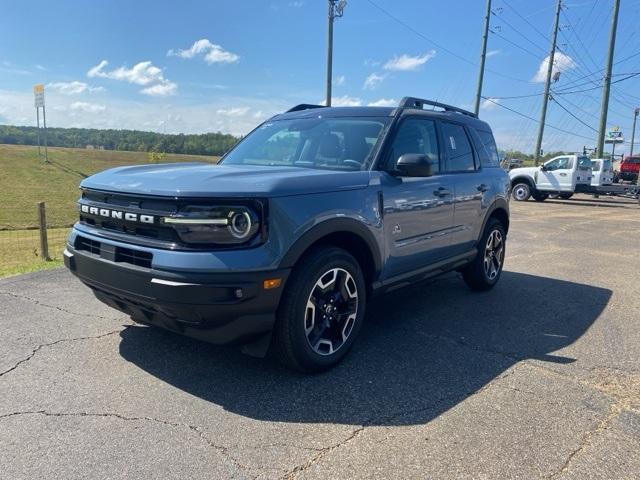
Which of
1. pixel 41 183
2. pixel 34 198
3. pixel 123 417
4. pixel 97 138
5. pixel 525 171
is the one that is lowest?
pixel 34 198

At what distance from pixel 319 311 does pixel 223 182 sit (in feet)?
3.71

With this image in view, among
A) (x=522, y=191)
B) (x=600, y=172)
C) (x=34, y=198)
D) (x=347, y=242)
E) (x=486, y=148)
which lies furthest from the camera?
(x=34, y=198)

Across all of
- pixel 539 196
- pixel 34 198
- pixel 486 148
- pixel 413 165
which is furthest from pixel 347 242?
pixel 34 198

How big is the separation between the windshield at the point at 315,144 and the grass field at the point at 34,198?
0.95 meters

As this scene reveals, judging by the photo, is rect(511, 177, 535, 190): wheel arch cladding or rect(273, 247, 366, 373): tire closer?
rect(273, 247, 366, 373): tire

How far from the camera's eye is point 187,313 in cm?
294

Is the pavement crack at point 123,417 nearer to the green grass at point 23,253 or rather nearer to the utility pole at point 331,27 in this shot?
the green grass at point 23,253

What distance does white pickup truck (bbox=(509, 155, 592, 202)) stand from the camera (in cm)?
2194

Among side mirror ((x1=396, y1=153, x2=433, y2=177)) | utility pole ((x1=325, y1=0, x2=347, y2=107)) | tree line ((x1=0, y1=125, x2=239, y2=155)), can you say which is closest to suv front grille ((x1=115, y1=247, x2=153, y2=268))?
side mirror ((x1=396, y1=153, x2=433, y2=177))

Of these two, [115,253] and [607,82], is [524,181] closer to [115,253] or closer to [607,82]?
[607,82]

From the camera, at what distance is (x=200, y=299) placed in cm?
287

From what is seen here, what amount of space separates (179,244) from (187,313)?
412 mm

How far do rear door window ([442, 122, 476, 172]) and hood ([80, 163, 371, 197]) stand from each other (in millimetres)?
1573

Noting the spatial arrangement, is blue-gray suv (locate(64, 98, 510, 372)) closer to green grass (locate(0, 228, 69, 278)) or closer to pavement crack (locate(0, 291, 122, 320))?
pavement crack (locate(0, 291, 122, 320))
